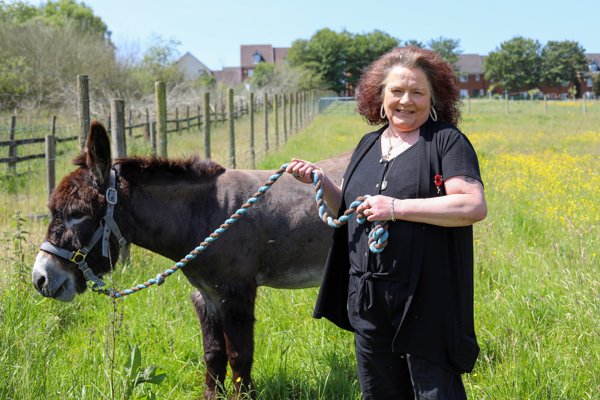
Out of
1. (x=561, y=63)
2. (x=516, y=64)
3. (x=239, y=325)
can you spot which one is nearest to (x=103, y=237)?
(x=239, y=325)

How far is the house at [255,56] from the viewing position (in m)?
97.7

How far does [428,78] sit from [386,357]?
1.22 meters

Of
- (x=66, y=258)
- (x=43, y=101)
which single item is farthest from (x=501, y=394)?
(x=43, y=101)

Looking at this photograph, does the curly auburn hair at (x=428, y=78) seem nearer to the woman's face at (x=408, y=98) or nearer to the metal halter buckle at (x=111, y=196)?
the woman's face at (x=408, y=98)

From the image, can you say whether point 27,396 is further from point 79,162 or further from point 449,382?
point 449,382

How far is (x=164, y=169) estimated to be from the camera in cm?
285

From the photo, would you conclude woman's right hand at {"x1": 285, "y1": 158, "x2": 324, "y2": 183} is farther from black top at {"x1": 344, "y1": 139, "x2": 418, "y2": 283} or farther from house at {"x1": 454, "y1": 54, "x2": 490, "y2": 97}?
house at {"x1": 454, "y1": 54, "x2": 490, "y2": 97}

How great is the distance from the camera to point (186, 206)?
2875 millimetres

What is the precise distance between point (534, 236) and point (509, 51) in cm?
8975

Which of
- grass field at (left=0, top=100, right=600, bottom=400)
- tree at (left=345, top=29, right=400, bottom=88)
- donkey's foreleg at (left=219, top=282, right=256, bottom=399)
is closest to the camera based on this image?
grass field at (left=0, top=100, right=600, bottom=400)

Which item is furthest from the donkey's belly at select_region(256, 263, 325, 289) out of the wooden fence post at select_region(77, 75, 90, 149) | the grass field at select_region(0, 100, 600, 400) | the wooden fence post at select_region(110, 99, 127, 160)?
the wooden fence post at select_region(77, 75, 90, 149)

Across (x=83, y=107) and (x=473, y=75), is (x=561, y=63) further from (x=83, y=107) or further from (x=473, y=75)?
(x=83, y=107)

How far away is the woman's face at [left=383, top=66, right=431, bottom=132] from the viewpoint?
1935 mm

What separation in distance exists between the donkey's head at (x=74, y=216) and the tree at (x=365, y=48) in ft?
232
